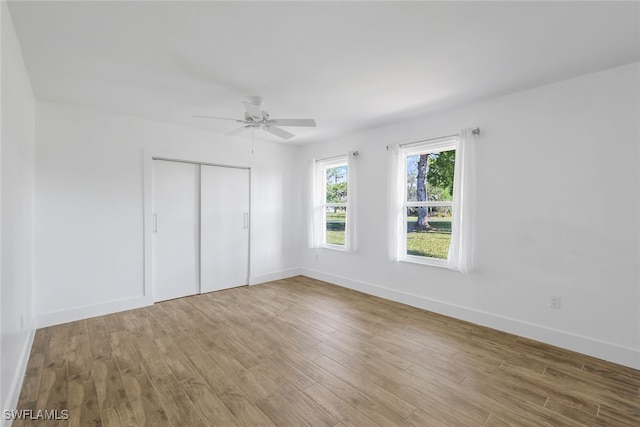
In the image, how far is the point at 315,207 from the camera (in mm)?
5230

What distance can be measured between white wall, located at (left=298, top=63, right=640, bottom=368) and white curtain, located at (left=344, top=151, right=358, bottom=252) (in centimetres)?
121

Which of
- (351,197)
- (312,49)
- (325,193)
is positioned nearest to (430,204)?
(351,197)

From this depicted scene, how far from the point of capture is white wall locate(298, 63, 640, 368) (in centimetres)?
243

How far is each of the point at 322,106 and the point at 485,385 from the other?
3.14 m

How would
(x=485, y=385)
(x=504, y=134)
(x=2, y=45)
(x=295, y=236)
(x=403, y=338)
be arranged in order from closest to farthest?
(x=2, y=45)
(x=485, y=385)
(x=403, y=338)
(x=504, y=134)
(x=295, y=236)

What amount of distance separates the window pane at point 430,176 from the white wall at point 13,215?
395 centimetres

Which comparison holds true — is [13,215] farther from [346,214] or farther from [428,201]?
[428,201]

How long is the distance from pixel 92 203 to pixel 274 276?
9.72ft

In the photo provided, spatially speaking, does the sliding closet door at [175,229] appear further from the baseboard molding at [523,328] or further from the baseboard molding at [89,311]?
the baseboard molding at [523,328]

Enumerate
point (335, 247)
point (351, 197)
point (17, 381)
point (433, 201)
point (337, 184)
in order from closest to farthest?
point (17, 381)
point (433, 201)
point (351, 197)
point (335, 247)
point (337, 184)

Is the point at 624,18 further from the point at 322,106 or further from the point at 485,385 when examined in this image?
the point at 485,385

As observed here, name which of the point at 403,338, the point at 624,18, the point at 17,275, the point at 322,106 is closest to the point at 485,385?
the point at 403,338

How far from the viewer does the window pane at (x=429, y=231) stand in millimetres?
3664

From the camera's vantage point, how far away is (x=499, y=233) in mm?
3113
